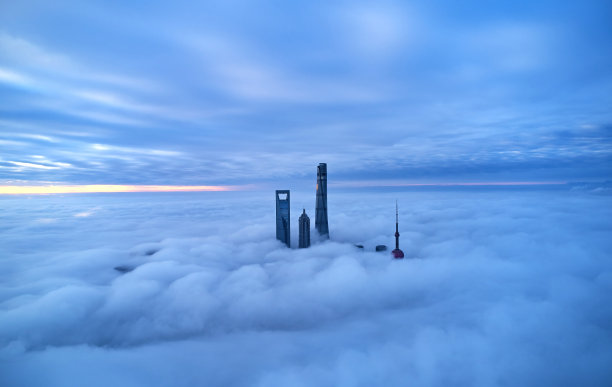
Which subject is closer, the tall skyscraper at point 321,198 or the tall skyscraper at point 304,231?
the tall skyscraper at point 321,198

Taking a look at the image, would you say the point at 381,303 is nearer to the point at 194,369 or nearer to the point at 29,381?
the point at 194,369

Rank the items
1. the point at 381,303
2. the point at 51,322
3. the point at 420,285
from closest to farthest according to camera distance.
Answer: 1. the point at 51,322
2. the point at 381,303
3. the point at 420,285

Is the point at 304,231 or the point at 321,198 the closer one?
the point at 321,198

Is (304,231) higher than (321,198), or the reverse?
(321,198)

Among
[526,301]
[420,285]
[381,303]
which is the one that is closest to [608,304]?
[526,301]

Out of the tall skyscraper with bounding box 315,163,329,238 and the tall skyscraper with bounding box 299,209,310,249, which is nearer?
the tall skyscraper with bounding box 315,163,329,238

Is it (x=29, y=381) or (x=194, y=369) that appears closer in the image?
(x=29, y=381)

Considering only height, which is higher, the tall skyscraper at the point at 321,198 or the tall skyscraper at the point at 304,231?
the tall skyscraper at the point at 321,198

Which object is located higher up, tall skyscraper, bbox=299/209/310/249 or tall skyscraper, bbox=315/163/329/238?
tall skyscraper, bbox=315/163/329/238
